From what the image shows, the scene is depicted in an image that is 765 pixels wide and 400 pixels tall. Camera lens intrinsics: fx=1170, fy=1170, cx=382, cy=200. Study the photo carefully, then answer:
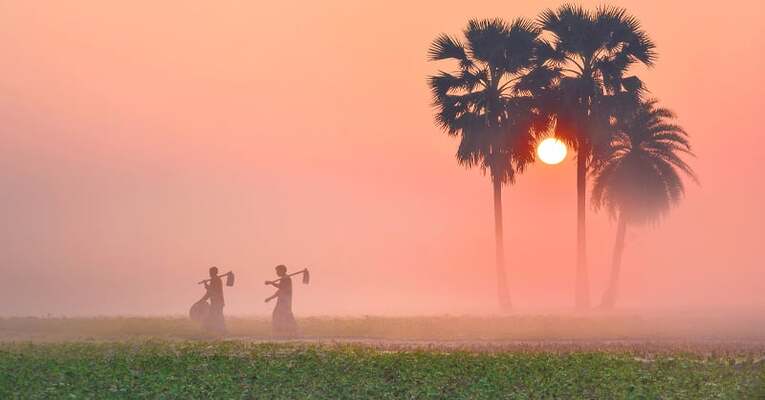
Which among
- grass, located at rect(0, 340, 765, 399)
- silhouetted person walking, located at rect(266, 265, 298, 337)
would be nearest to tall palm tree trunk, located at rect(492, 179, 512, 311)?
silhouetted person walking, located at rect(266, 265, 298, 337)

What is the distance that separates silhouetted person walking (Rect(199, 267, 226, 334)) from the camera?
173 ft

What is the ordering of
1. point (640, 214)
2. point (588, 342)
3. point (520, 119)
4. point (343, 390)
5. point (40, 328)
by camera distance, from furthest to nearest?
point (640, 214)
point (520, 119)
point (40, 328)
point (588, 342)
point (343, 390)

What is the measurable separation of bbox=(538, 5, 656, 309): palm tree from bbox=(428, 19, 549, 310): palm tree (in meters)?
1.54

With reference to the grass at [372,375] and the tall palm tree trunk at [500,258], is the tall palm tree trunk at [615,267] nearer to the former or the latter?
the tall palm tree trunk at [500,258]

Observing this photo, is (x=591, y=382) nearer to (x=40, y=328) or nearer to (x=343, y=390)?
(x=343, y=390)

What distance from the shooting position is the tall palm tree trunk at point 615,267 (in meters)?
88.3

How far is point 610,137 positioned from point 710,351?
1535 inches

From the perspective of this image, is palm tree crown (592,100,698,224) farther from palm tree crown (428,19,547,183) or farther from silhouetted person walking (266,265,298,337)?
silhouetted person walking (266,265,298,337)

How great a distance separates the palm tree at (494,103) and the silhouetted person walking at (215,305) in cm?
2792

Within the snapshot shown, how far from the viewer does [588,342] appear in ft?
160

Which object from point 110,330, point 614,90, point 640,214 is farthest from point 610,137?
point 110,330

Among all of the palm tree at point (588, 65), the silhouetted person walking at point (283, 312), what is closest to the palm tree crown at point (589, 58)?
the palm tree at point (588, 65)

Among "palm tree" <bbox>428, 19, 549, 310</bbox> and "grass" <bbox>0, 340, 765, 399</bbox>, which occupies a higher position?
"palm tree" <bbox>428, 19, 549, 310</bbox>

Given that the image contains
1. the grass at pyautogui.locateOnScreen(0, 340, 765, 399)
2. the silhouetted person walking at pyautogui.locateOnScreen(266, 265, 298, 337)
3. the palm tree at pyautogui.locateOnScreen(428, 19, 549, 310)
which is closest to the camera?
the grass at pyautogui.locateOnScreen(0, 340, 765, 399)
